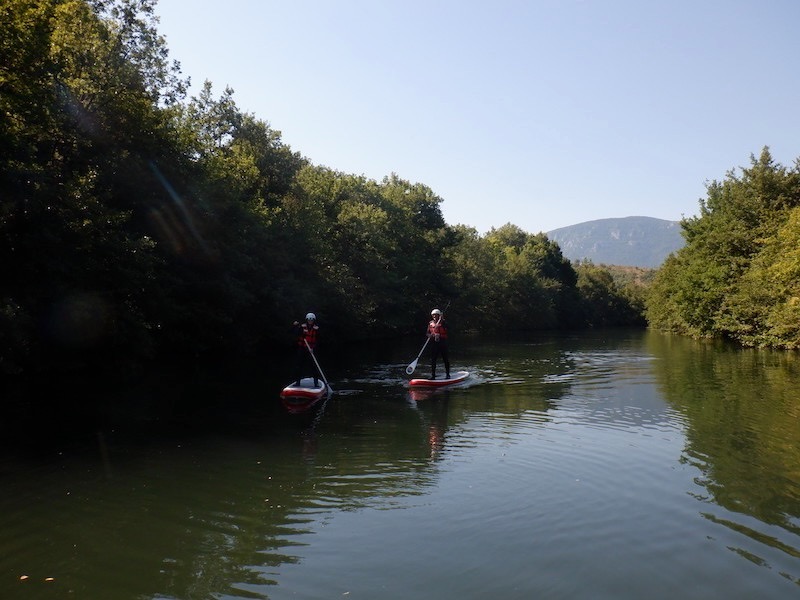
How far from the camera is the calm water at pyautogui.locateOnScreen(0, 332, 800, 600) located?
6125mm

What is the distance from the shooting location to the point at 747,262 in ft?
160

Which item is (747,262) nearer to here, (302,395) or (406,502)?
(302,395)

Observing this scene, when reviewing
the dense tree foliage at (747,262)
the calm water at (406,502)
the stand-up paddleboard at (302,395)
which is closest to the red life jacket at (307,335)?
the stand-up paddleboard at (302,395)

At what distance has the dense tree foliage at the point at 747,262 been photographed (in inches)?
1500

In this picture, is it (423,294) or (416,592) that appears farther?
(423,294)

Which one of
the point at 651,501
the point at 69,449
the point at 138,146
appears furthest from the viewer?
the point at 138,146

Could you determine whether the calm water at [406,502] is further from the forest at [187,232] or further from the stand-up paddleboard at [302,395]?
the forest at [187,232]

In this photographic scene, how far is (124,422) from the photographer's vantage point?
47.0ft

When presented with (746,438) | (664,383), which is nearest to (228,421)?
(746,438)

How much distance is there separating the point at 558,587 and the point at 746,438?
8.34m

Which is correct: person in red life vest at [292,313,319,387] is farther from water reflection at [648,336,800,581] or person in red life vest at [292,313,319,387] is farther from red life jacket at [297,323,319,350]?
water reflection at [648,336,800,581]

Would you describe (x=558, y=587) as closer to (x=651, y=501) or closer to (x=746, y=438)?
(x=651, y=501)

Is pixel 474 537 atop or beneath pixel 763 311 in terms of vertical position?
beneath

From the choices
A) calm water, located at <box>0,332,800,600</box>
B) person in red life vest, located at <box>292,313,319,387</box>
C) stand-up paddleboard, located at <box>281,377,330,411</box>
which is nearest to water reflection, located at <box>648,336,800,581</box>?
calm water, located at <box>0,332,800,600</box>
